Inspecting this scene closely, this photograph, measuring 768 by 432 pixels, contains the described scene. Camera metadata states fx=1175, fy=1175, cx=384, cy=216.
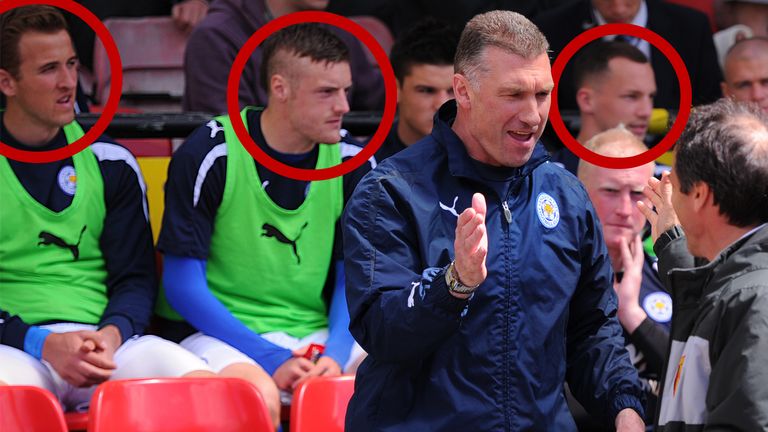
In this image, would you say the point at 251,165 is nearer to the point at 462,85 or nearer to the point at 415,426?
the point at 462,85

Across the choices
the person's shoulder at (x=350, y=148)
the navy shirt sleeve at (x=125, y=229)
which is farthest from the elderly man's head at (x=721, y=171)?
the navy shirt sleeve at (x=125, y=229)

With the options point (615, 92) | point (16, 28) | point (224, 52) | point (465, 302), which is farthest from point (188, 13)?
point (465, 302)

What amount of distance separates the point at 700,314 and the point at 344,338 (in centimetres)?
181

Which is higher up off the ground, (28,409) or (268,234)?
(268,234)

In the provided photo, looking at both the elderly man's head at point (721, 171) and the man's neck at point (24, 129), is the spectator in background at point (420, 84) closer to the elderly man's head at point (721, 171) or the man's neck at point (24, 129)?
the man's neck at point (24, 129)

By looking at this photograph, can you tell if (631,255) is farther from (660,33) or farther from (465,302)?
(660,33)

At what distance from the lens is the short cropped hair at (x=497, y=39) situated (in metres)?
2.91

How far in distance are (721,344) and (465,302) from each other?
55cm

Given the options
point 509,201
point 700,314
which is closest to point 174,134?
point 509,201

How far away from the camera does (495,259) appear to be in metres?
2.82

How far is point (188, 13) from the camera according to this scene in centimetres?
585

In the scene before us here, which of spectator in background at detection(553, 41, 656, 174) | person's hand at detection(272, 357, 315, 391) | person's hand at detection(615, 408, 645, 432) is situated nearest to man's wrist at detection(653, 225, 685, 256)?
person's hand at detection(615, 408, 645, 432)

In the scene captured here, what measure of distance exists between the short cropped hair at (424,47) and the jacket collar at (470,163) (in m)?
1.91

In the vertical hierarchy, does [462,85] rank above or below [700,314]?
above
